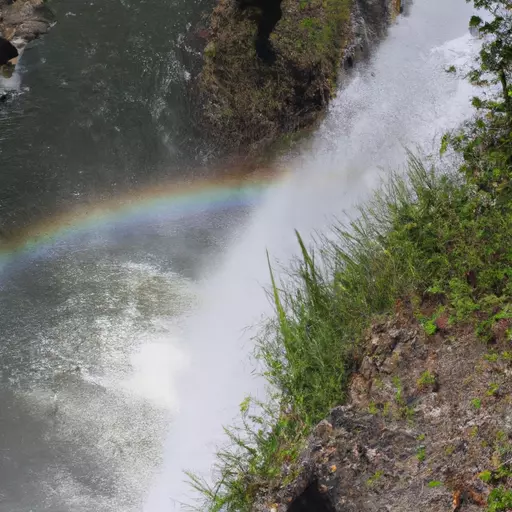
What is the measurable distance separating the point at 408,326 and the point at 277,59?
8610 millimetres

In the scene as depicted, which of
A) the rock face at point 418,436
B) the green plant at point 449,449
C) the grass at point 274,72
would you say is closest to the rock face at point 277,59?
the grass at point 274,72

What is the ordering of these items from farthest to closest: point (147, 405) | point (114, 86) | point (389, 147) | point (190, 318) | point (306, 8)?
point (306, 8)
point (114, 86)
point (389, 147)
point (190, 318)
point (147, 405)

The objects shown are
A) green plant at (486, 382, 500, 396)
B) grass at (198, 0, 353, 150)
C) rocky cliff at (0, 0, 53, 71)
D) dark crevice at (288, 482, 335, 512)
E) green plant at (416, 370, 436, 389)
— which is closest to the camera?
green plant at (486, 382, 500, 396)

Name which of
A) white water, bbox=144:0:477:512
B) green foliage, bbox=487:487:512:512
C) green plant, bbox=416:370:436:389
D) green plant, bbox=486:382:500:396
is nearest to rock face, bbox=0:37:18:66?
white water, bbox=144:0:477:512

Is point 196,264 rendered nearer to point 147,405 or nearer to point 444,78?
point 147,405

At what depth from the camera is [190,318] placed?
10.5 metres

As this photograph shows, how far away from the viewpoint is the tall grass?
23.9ft

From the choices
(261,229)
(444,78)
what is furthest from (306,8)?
(261,229)

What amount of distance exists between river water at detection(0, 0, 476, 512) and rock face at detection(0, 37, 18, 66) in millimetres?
512

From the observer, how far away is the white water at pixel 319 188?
9.27 meters

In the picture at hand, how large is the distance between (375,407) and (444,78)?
7.85m

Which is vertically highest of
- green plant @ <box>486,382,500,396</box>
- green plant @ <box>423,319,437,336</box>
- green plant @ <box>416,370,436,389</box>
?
green plant @ <box>423,319,437,336</box>

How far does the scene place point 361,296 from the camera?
26.1 feet

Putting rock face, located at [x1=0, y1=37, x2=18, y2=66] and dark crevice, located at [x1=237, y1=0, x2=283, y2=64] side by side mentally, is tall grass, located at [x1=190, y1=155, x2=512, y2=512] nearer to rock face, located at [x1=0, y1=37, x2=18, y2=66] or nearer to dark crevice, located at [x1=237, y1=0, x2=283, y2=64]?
dark crevice, located at [x1=237, y1=0, x2=283, y2=64]
